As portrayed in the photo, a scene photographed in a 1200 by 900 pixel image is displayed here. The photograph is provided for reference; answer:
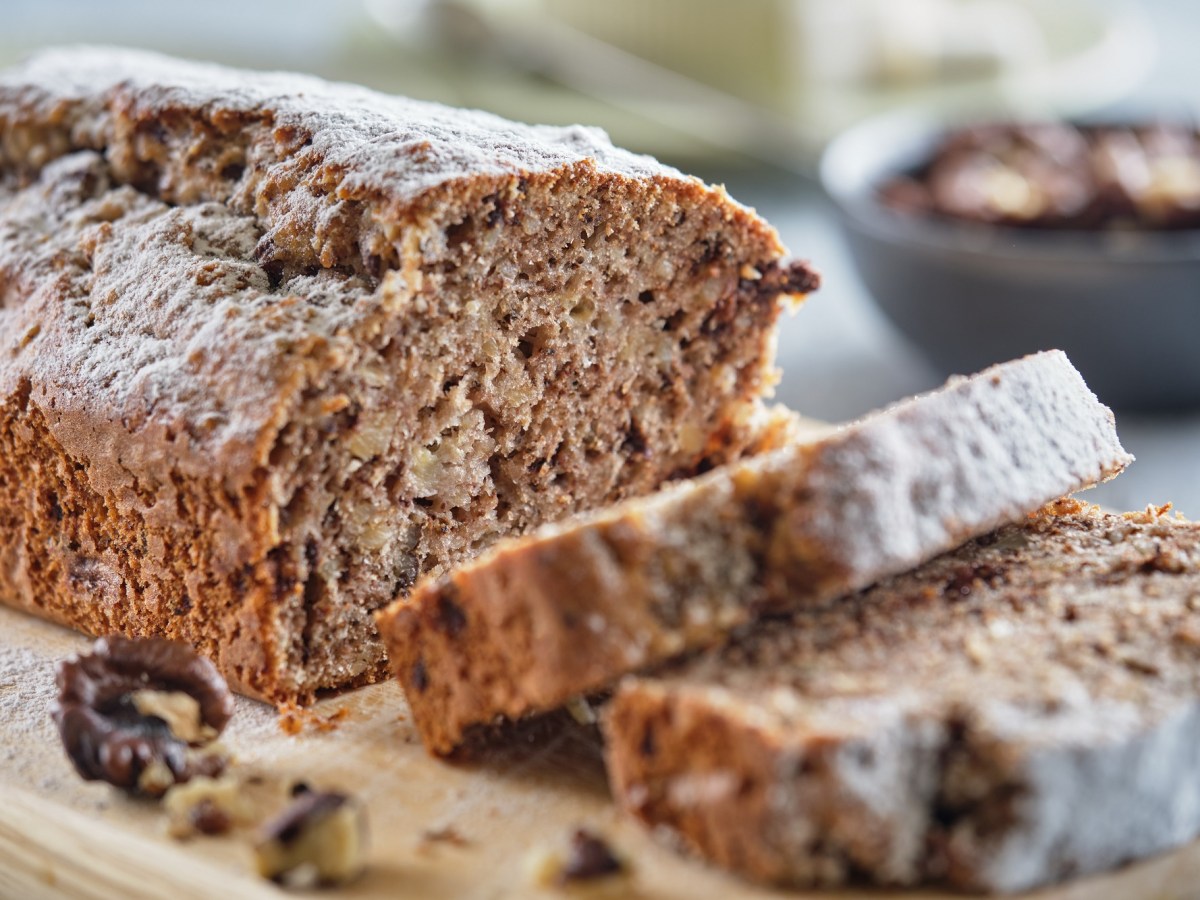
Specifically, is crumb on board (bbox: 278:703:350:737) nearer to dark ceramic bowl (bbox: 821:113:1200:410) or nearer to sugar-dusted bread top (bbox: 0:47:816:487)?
sugar-dusted bread top (bbox: 0:47:816:487)

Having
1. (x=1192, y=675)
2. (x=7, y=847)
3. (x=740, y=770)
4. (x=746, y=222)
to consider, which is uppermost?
(x=746, y=222)

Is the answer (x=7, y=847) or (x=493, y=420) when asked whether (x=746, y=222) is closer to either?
(x=493, y=420)

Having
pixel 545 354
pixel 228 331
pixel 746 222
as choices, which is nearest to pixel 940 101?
pixel 746 222

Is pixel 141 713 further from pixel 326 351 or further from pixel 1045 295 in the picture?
pixel 1045 295

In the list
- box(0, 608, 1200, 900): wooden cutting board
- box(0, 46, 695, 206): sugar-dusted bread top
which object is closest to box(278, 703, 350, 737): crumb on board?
box(0, 608, 1200, 900): wooden cutting board

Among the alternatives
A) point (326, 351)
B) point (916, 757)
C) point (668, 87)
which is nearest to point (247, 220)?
point (326, 351)

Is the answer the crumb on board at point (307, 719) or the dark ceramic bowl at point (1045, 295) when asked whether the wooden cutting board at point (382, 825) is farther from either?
the dark ceramic bowl at point (1045, 295)
